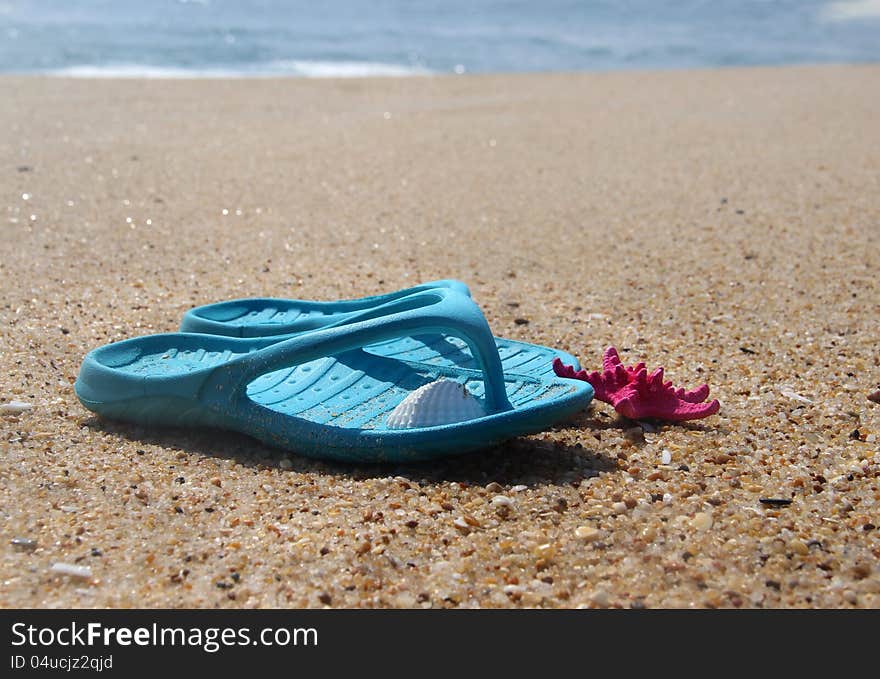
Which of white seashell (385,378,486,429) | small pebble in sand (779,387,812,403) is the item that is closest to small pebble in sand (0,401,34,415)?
white seashell (385,378,486,429)

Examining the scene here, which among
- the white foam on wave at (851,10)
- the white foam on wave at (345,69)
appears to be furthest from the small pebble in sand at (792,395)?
the white foam on wave at (851,10)

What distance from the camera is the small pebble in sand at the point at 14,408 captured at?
85.9 inches

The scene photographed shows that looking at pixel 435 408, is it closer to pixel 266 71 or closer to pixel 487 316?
pixel 487 316

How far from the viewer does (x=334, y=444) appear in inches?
76.8

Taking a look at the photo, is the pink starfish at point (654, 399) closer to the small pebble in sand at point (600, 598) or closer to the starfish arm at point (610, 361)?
the starfish arm at point (610, 361)

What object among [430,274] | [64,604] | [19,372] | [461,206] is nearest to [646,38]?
[461,206]

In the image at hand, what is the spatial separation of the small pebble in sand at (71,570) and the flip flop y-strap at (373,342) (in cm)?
53

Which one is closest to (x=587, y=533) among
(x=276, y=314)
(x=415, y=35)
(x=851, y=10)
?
(x=276, y=314)

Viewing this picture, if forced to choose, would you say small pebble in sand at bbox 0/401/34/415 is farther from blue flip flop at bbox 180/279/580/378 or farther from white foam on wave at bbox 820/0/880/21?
white foam on wave at bbox 820/0/880/21

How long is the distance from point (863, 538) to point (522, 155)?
3.85m

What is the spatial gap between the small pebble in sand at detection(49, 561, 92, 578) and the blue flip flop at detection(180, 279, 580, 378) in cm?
85

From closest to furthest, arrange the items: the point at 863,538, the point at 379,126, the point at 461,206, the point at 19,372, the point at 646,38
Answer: the point at 863,538, the point at 19,372, the point at 461,206, the point at 379,126, the point at 646,38
